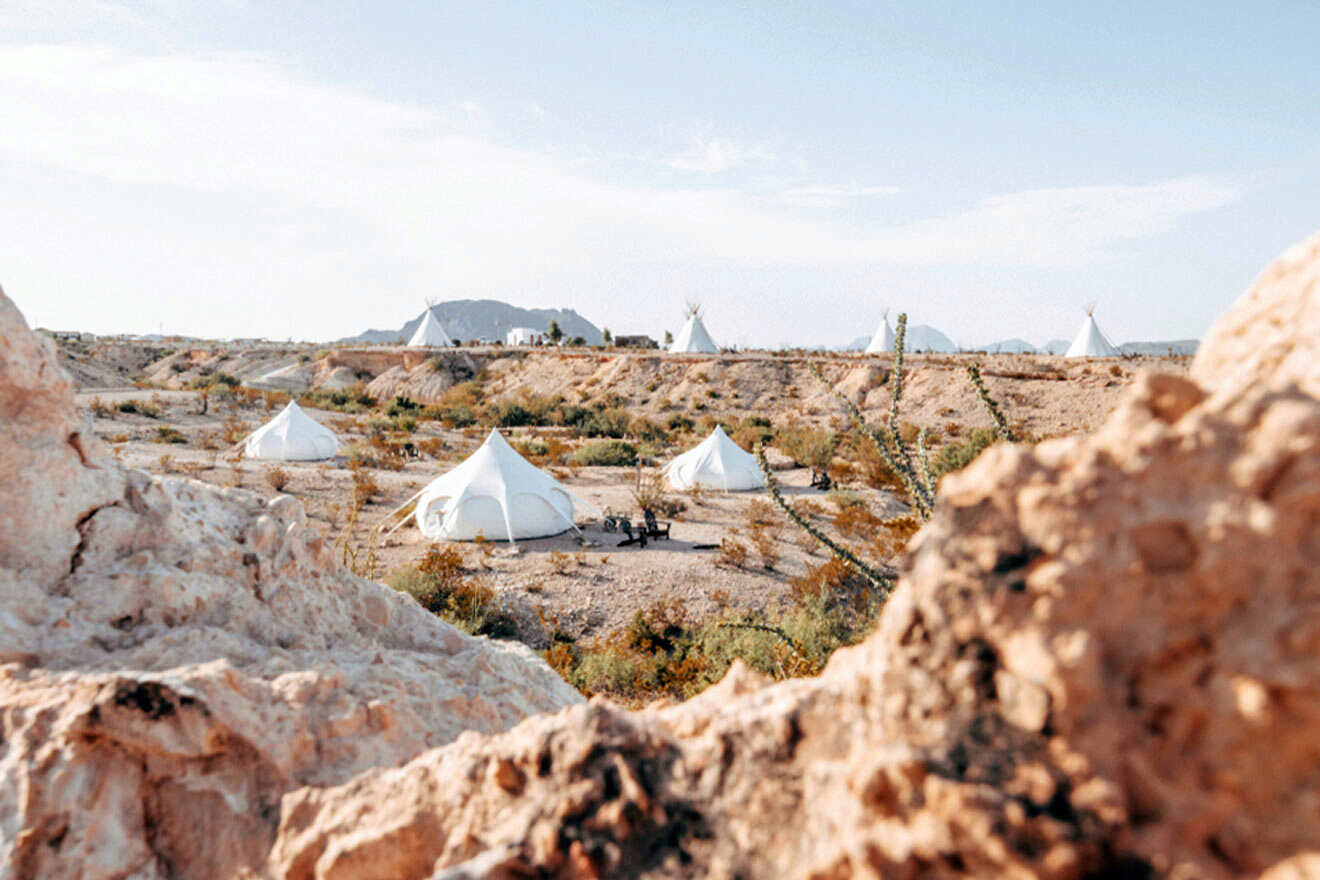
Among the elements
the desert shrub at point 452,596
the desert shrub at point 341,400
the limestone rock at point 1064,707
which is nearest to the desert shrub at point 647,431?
the desert shrub at point 341,400

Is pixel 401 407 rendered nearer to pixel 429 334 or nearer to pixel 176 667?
pixel 429 334

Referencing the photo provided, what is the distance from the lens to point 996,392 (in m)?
27.8

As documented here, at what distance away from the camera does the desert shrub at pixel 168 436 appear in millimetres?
20750

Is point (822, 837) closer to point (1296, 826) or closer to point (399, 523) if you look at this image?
point (1296, 826)

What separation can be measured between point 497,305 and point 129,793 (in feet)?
660

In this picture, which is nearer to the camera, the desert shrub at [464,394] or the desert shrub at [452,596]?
the desert shrub at [452,596]

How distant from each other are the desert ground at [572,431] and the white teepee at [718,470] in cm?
47

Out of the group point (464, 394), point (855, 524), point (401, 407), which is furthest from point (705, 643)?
point (464, 394)

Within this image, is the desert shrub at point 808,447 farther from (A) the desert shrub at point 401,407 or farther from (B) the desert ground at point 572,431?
(A) the desert shrub at point 401,407

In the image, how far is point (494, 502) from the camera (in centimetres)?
1284

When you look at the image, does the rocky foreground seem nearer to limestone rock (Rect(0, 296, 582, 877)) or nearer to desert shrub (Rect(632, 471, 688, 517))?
limestone rock (Rect(0, 296, 582, 877))

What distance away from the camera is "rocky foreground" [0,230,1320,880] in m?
0.96

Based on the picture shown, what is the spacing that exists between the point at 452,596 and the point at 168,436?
53.9 ft

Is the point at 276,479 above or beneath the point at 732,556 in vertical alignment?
above
